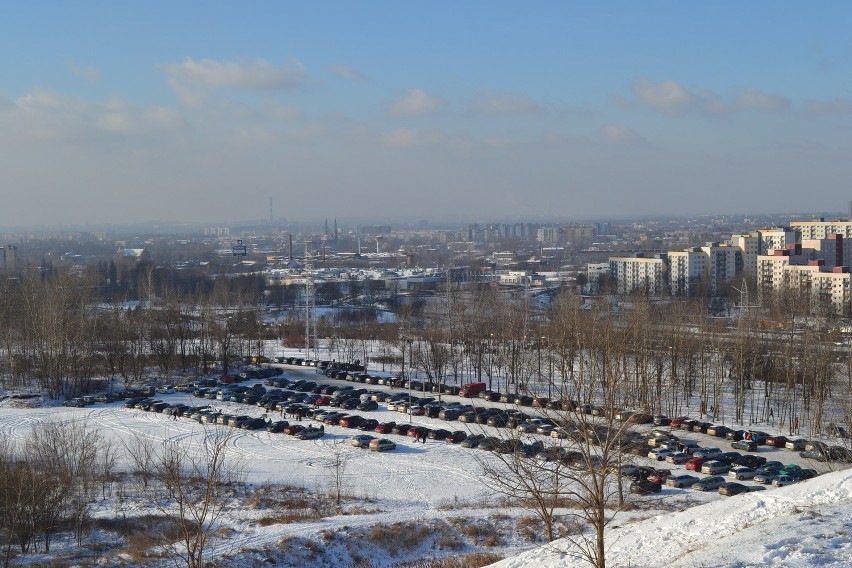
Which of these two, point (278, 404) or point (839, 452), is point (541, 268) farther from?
point (839, 452)

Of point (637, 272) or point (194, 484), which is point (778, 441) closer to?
point (194, 484)

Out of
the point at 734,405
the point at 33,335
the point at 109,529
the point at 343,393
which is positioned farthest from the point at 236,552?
the point at 33,335

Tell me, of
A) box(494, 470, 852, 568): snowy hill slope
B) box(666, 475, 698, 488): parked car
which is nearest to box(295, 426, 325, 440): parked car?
box(666, 475, 698, 488): parked car

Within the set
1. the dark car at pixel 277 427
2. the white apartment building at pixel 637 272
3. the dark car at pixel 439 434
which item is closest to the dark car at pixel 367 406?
the dark car at pixel 277 427

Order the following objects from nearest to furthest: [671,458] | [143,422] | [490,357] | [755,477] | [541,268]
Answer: [755,477]
[671,458]
[143,422]
[490,357]
[541,268]

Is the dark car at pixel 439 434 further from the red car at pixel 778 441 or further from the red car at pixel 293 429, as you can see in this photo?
the red car at pixel 778 441

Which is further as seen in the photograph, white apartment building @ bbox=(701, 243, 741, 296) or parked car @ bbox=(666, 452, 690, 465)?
white apartment building @ bbox=(701, 243, 741, 296)

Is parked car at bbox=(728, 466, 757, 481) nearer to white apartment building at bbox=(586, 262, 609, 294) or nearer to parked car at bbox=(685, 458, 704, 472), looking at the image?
parked car at bbox=(685, 458, 704, 472)
